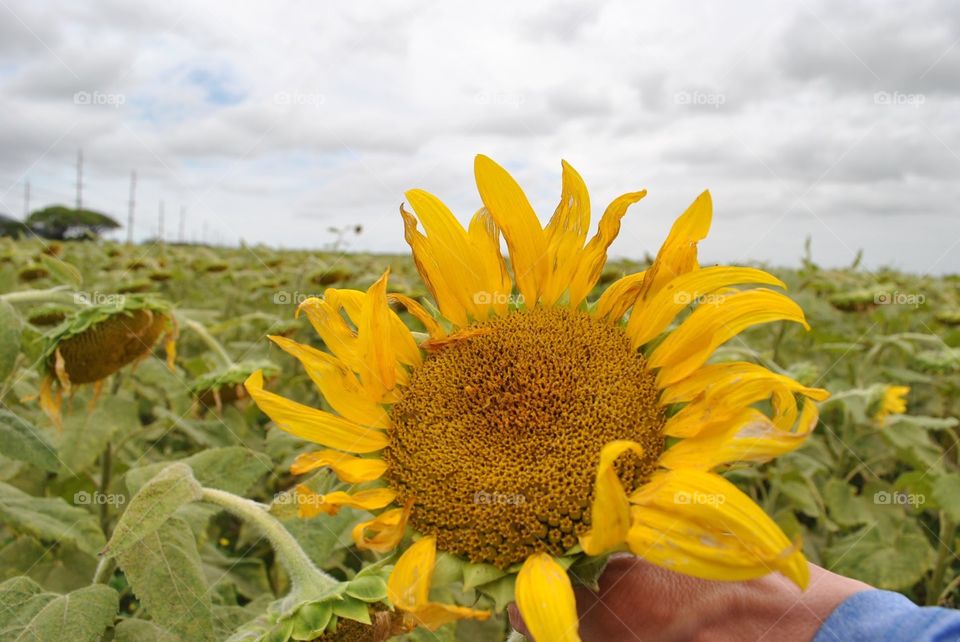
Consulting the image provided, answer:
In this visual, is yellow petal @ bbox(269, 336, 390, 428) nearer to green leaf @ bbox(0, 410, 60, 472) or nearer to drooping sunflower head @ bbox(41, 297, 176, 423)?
green leaf @ bbox(0, 410, 60, 472)

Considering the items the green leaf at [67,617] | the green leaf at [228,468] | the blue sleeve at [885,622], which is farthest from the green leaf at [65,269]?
the blue sleeve at [885,622]

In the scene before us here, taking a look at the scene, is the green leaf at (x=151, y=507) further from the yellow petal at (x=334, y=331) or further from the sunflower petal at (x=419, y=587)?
the sunflower petal at (x=419, y=587)

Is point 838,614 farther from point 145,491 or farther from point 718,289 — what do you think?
point 145,491

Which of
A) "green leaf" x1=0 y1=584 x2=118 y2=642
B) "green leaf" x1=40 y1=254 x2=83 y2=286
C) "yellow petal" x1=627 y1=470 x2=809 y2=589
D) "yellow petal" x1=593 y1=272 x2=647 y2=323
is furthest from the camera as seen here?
"green leaf" x1=40 y1=254 x2=83 y2=286

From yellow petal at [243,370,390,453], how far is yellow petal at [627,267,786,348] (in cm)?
48

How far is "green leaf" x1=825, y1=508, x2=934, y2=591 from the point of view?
10.5ft

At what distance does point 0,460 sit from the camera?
8.70 ft

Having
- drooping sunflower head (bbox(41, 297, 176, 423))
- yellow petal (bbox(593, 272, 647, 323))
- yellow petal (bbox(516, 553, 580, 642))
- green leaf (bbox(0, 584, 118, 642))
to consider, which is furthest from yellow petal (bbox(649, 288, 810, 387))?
drooping sunflower head (bbox(41, 297, 176, 423))

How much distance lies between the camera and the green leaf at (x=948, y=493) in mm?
3070

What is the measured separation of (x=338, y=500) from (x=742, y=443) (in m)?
0.58

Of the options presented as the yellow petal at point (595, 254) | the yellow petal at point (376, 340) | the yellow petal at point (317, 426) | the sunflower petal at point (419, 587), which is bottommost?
the sunflower petal at point (419, 587)

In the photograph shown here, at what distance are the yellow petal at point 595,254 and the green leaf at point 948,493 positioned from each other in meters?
2.55

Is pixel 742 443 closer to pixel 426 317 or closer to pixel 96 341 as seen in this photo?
pixel 426 317

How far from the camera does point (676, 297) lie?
3.96 feet
